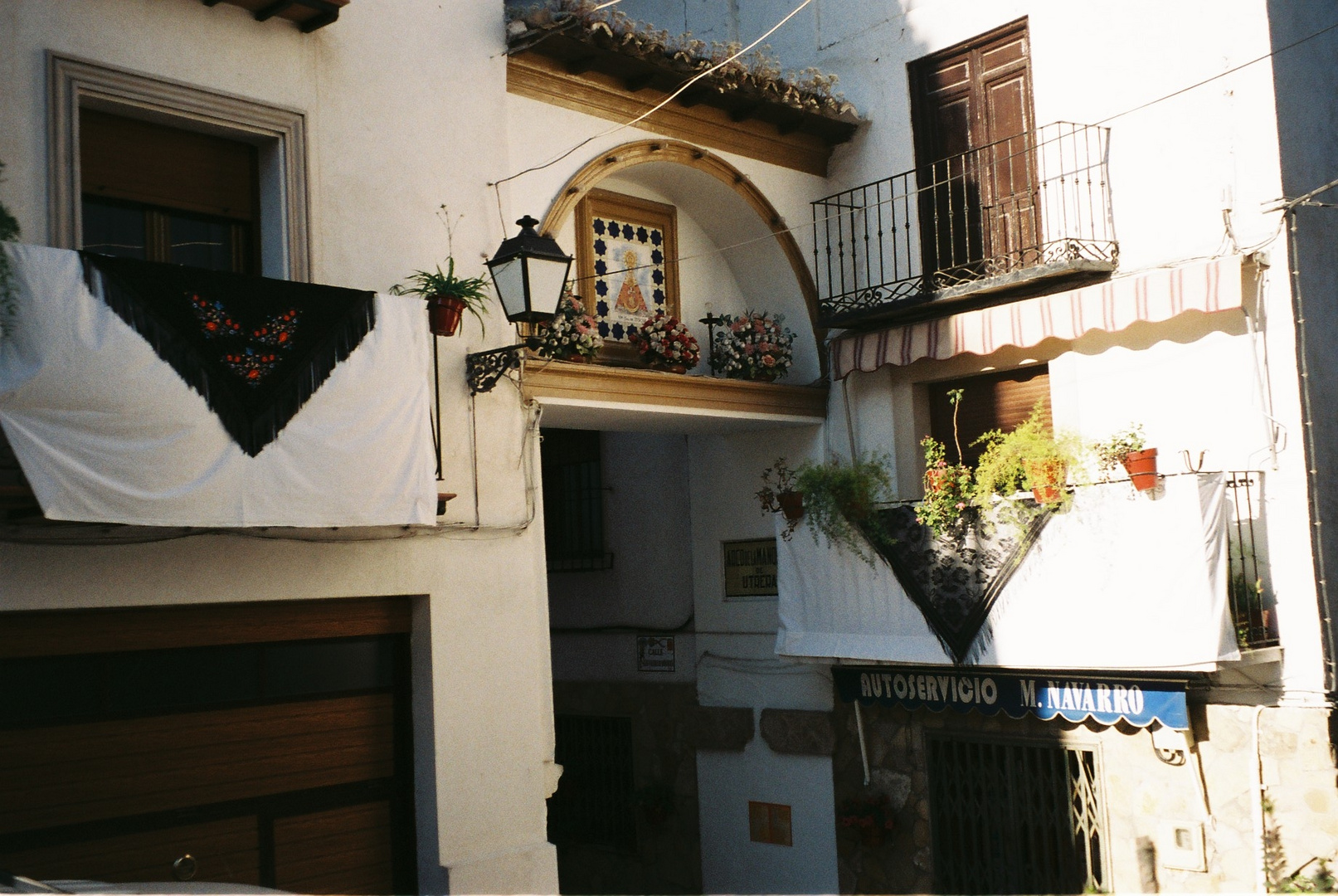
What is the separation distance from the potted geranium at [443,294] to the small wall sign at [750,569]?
426 centimetres

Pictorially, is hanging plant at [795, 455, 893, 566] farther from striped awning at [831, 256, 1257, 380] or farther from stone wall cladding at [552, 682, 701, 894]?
stone wall cladding at [552, 682, 701, 894]

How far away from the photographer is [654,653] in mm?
12266

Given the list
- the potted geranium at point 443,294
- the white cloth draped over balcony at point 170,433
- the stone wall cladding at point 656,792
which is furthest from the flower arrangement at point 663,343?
the stone wall cladding at point 656,792


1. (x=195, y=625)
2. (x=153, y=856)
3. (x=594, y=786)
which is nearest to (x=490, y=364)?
(x=195, y=625)

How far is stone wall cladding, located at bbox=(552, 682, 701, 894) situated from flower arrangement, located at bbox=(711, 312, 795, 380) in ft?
10.8

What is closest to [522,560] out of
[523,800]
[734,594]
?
[523,800]

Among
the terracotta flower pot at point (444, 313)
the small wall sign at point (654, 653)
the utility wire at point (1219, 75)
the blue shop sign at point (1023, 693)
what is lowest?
the blue shop sign at point (1023, 693)

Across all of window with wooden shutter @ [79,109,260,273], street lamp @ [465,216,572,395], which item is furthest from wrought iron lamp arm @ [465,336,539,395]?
window with wooden shutter @ [79,109,260,273]

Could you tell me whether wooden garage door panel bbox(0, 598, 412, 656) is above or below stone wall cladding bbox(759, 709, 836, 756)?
above

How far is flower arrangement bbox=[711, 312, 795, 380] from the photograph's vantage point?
1054 cm

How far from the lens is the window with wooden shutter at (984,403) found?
33.1 ft

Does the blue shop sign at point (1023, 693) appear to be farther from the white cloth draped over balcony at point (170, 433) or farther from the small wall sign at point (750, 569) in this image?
the white cloth draped over balcony at point (170, 433)

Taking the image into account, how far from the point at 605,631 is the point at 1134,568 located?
19.4 feet

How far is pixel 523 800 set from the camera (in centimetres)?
841
